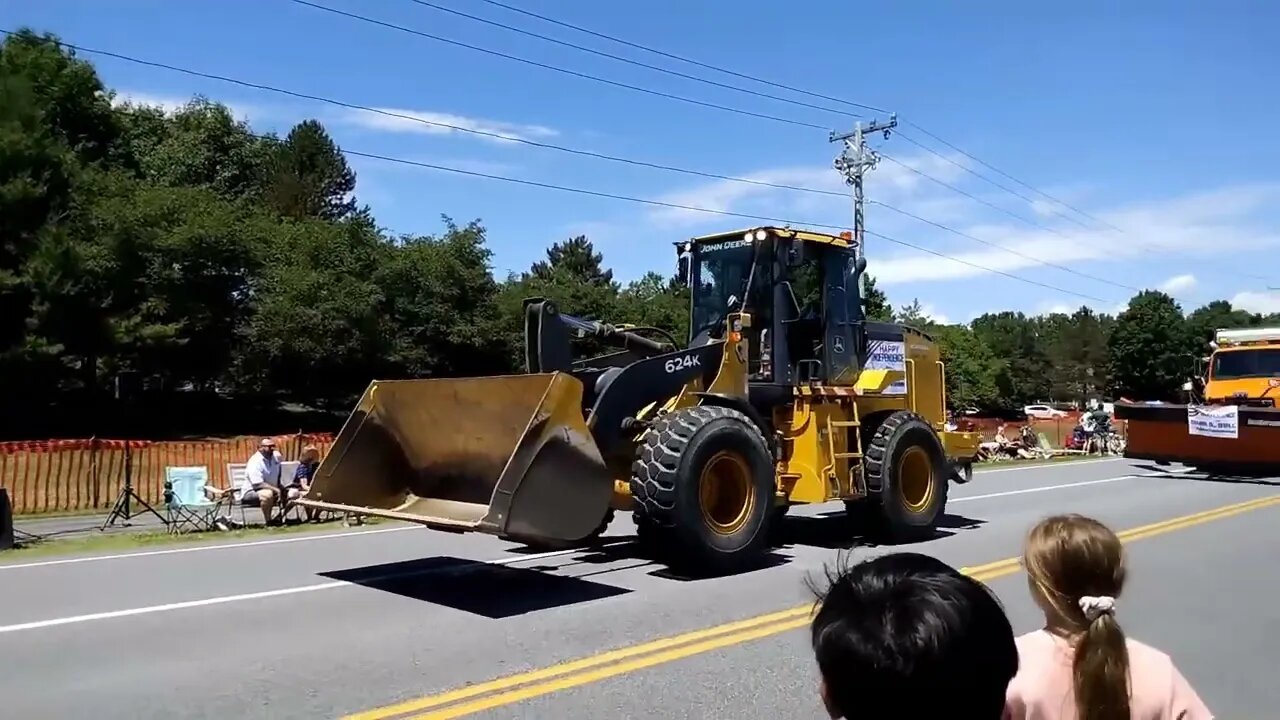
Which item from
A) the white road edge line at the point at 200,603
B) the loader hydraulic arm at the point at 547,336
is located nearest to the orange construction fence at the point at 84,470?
the white road edge line at the point at 200,603

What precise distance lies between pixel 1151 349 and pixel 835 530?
289 feet

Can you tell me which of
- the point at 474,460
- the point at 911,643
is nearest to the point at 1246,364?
the point at 474,460

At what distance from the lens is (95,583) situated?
9.17 meters

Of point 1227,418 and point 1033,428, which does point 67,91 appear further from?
point 1227,418

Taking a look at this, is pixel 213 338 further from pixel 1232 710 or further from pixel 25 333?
pixel 1232 710

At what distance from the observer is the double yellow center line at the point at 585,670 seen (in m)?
5.50

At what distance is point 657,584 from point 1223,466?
16.3m

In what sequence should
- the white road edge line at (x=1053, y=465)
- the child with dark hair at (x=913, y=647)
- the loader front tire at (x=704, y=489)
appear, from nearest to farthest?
the child with dark hair at (x=913, y=647)
the loader front tire at (x=704, y=489)
the white road edge line at (x=1053, y=465)

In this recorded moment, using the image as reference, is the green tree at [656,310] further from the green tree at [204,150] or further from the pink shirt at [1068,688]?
the pink shirt at [1068,688]

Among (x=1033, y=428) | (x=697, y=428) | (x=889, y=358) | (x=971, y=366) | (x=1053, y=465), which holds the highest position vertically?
(x=971, y=366)

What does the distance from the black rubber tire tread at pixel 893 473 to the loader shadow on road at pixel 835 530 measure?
0.71 ft

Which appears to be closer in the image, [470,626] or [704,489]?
[470,626]

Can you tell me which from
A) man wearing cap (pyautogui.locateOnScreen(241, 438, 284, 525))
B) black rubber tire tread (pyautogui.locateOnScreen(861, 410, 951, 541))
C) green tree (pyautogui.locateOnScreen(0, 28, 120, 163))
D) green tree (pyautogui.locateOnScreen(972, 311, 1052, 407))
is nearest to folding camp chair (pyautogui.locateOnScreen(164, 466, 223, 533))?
man wearing cap (pyautogui.locateOnScreen(241, 438, 284, 525))

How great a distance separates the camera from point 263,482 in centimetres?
1530
